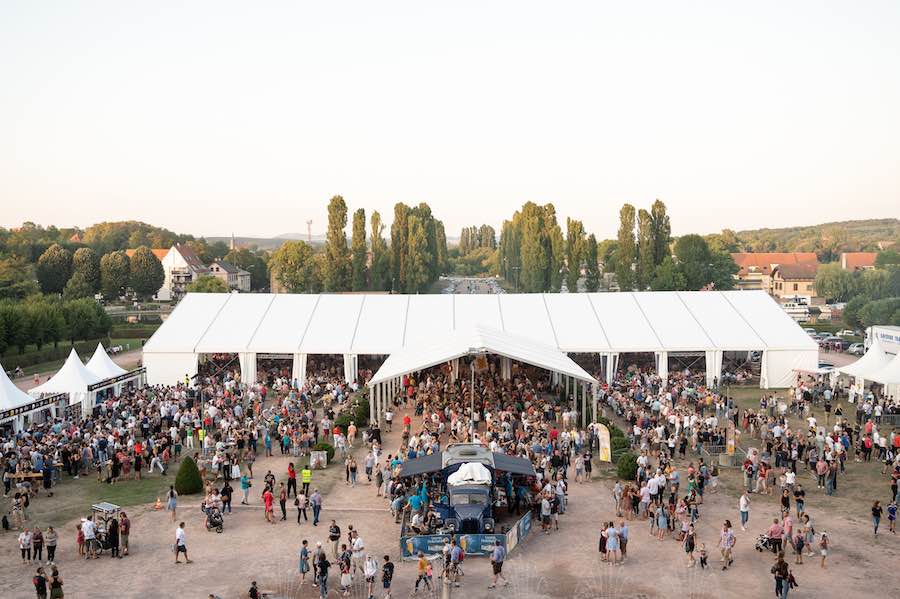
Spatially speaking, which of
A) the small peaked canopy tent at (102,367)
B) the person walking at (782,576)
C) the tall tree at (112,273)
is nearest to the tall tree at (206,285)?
the tall tree at (112,273)

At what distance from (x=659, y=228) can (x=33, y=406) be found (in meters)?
48.2

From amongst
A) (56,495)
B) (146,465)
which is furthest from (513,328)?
(56,495)

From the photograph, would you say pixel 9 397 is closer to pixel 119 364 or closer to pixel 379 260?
pixel 119 364

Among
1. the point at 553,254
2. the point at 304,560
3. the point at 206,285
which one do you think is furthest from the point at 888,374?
the point at 206,285

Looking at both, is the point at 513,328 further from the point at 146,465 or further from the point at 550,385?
the point at 146,465

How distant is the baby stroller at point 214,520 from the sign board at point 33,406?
30.9 ft

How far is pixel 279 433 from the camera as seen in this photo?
898 inches

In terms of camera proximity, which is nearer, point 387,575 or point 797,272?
point 387,575

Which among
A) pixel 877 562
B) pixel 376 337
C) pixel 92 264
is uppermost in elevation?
pixel 92 264

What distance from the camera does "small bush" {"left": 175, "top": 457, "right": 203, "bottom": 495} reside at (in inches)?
714

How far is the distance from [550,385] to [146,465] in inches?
597

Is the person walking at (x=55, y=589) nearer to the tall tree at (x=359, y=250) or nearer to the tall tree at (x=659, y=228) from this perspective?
the tall tree at (x=359, y=250)

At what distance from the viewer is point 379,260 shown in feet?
216

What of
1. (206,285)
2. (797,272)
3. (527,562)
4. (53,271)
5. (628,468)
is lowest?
(527,562)
